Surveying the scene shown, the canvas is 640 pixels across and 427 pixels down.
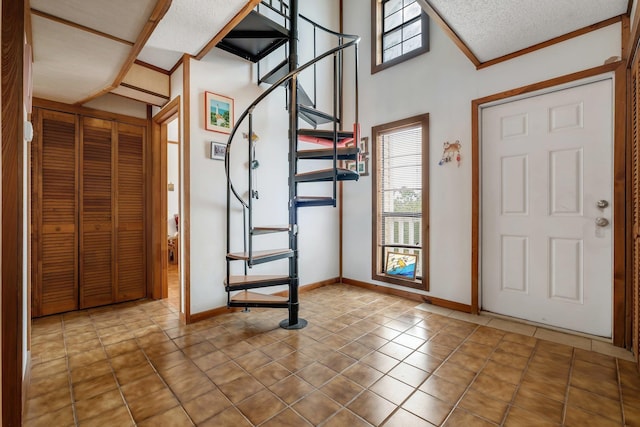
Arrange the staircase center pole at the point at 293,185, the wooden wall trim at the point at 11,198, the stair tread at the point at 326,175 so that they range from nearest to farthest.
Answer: the wooden wall trim at the point at 11,198
the stair tread at the point at 326,175
the staircase center pole at the point at 293,185

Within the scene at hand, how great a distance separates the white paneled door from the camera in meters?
2.33

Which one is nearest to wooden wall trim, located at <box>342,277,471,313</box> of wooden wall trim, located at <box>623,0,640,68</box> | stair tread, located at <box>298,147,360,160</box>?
stair tread, located at <box>298,147,360,160</box>

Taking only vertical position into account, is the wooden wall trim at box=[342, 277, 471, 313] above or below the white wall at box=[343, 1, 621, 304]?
below

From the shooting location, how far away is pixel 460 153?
3033 mm

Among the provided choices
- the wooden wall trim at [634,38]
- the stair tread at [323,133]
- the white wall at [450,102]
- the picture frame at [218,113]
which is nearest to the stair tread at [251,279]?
the stair tread at [323,133]

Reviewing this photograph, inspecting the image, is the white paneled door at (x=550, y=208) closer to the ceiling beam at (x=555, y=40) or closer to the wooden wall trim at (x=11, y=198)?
the ceiling beam at (x=555, y=40)

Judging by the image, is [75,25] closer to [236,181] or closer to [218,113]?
[218,113]

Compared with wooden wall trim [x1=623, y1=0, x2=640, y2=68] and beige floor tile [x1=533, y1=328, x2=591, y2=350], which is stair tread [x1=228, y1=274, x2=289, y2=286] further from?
wooden wall trim [x1=623, y1=0, x2=640, y2=68]

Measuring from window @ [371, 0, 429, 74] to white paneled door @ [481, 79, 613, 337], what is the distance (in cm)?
124

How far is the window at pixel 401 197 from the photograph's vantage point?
11.0 feet

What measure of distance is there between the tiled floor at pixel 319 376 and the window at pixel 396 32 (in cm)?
307

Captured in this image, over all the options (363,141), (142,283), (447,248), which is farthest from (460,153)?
(142,283)

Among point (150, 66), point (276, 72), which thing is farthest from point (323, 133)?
point (150, 66)

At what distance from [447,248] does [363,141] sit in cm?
177
